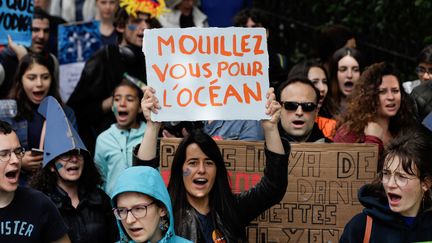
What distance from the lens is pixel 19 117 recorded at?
27.7ft

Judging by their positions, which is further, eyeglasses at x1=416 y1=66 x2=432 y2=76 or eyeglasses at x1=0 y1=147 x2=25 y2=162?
eyeglasses at x1=416 y1=66 x2=432 y2=76

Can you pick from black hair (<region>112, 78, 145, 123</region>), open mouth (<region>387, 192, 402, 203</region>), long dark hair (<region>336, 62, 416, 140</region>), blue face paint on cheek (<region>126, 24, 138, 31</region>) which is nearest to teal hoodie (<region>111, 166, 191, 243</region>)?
open mouth (<region>387, 192, 402, 203</region>)

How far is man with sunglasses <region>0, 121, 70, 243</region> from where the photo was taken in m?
6.24

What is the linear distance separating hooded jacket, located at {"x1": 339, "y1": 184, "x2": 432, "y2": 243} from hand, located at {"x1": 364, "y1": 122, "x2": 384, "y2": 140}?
191cm

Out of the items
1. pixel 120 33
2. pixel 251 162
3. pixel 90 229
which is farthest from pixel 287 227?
pixel 120 33

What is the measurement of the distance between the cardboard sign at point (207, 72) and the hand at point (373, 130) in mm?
1398

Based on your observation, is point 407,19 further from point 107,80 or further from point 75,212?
point 75,212

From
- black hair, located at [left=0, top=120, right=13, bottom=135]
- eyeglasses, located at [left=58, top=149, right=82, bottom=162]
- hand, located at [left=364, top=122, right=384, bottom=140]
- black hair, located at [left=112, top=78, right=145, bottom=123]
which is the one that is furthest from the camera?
black hair, located at [left=112, top=78, right=145, bottom=123]

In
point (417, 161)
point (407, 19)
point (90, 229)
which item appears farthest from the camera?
point (407, 19)

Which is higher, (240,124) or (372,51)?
(372,51)

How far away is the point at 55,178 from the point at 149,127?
1.14 m

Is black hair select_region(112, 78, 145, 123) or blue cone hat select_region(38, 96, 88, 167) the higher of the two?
black hair select_region(112, 78, 145, 123)

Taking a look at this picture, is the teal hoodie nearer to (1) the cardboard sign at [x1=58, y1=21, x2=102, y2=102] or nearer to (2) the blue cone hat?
(2) the blue cone hat

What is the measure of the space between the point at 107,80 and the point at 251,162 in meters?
2.39
